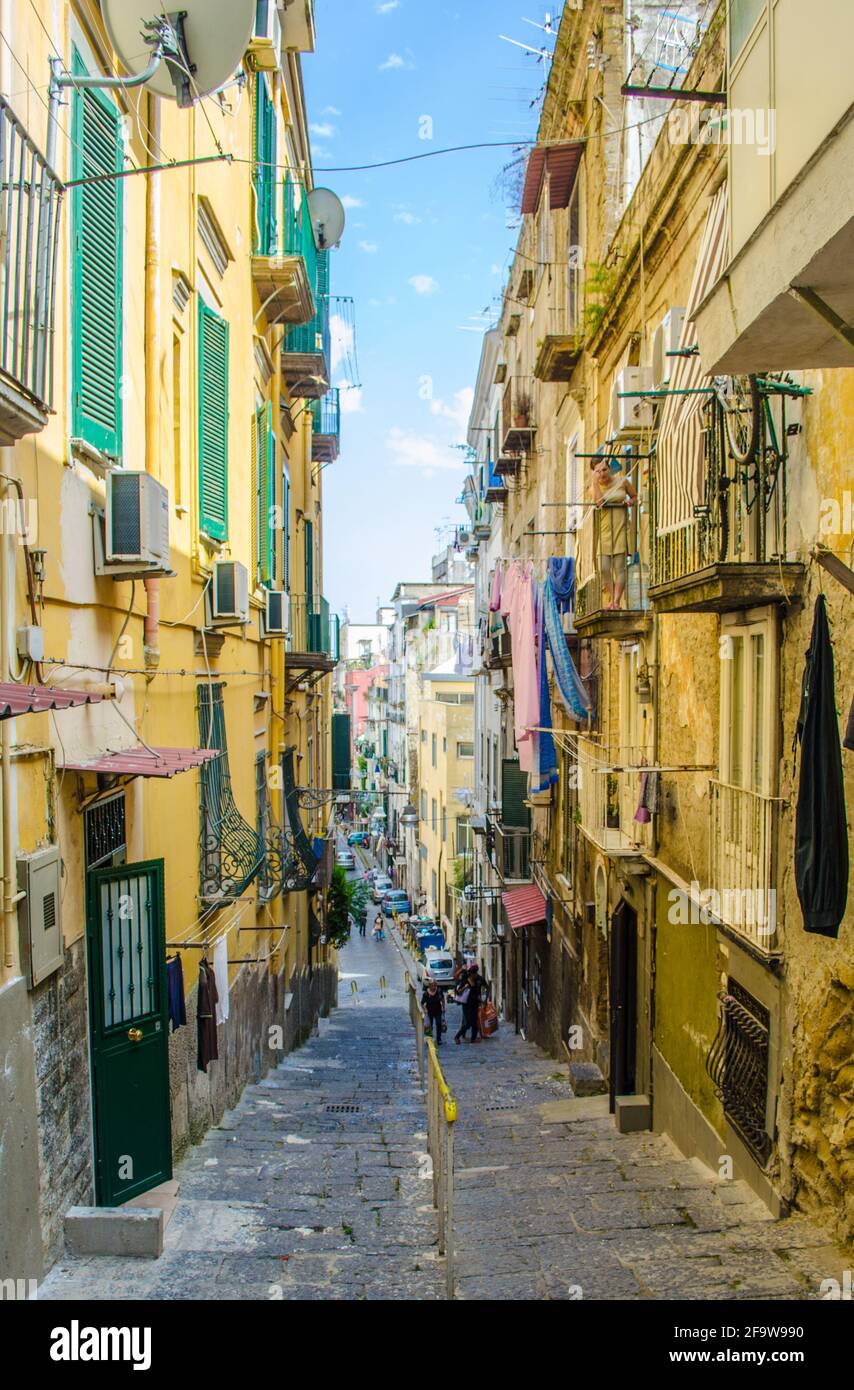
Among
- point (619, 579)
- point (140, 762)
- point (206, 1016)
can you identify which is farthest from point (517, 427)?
point (140, 762)

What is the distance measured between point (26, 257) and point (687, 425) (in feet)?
18.9

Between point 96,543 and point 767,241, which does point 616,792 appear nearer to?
point 96,543

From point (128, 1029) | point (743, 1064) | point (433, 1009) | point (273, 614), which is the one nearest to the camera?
point (128, 1029)

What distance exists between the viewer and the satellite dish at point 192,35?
6211 mm

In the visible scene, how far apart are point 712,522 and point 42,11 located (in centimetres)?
513

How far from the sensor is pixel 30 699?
4098mm

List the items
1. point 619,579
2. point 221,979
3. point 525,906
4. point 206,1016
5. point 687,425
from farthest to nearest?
1. point 525,906
2. point 619,579
3. point 221,979
4. point 206,1016
5. point 687,425

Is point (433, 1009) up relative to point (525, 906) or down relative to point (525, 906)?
down

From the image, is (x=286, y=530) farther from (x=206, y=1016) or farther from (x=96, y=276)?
(x=96, y=276)

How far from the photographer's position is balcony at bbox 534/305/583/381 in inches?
587

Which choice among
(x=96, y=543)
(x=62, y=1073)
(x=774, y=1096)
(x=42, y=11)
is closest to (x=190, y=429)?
(x=96, y=543)

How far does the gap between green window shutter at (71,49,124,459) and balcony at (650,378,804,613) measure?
13.0 ft

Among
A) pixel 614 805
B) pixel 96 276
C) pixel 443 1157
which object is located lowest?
pixel 443 1157
